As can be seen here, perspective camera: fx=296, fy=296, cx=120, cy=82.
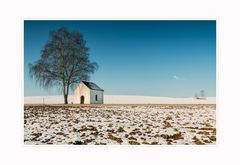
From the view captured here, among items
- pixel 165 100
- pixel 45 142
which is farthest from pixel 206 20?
pixel 45 142

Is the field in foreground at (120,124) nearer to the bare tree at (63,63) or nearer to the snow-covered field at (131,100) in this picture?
the snow-covered field at (131,100)

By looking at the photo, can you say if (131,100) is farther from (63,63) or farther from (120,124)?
(63,63)

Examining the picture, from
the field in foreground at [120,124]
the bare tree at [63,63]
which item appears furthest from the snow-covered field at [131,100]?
the bare tree at [63,63]

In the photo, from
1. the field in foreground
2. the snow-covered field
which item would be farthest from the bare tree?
the field in foreground

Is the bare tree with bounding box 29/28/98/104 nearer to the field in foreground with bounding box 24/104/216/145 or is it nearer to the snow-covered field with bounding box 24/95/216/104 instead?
the snow-covered field with bounding box 24/95/216/104

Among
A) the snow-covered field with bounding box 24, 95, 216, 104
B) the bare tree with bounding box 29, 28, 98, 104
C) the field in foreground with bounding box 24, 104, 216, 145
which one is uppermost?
the bare tree with bounding box 29, 28, 98, 104
